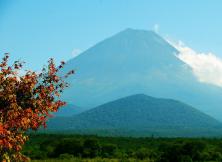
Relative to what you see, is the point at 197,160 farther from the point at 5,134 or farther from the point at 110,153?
the point at 5,134

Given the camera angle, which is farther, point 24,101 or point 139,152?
point 139,152

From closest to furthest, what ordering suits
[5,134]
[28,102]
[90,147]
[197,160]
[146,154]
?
1. [5,134]
2. [28,102]
3. [197,160]
4. [146,154]
5. [90,147]

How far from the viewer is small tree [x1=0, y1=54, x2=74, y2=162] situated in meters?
16.1

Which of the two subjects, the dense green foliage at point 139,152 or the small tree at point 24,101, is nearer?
the small tree at point 24,101

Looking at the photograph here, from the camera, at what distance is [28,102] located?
55.9 ft

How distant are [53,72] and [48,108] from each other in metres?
1.28

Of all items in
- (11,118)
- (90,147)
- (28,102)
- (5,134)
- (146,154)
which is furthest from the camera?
(90,147)

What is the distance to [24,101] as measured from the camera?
17.1 meters

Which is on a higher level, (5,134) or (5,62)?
(5,62)

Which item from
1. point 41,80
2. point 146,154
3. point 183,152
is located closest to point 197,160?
point 183,152

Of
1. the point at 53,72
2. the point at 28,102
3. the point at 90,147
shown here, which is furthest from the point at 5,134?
the point at 90,147

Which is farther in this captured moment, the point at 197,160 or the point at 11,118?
the point at 197,160

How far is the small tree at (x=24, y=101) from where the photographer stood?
16.1 m

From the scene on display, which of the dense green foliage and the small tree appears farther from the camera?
the dense green foliage
